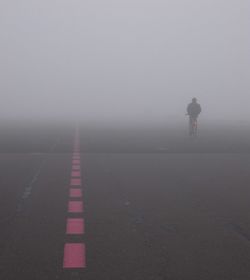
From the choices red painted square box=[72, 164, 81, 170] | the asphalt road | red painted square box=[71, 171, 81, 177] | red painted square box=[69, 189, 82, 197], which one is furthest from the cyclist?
red painted square box=[69, 189, 82, 197]

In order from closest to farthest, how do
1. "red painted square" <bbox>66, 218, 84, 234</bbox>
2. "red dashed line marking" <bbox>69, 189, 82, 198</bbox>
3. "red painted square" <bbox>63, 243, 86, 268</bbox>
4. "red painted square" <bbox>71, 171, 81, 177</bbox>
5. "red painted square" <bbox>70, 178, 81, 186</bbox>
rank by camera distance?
"red painted square" <bbox>63, 243, 86, 268</bbox>, "red painted square" <bbox>66, 218, 84, 234</bbox>, "red dashed line marking" <bbox>69, 189, 82, 198</bbox>, "red painted square" <bbox>70, 178, 81, 186</bbox>, "red painted square" <bbox>71, 171, 81, 177</bbox>

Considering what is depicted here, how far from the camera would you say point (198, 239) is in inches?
281

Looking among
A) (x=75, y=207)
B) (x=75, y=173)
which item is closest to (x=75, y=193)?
(x=75, y=207)

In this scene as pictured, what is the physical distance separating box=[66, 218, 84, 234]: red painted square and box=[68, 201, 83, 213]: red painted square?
2.49 ft

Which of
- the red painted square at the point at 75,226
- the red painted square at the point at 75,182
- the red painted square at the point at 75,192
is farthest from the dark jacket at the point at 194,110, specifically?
the red painted square at the point at 75,226

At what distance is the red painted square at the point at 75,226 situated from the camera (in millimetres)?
7570

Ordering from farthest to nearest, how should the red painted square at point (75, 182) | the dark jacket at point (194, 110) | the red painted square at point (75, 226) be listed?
the dark jacket at point (194, 110), the red painted square at point (75, 182), the red painted square at point (75, 226)

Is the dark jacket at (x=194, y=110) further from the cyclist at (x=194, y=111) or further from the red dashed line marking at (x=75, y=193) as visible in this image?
the red dashed line marking at (x=75, y=193)

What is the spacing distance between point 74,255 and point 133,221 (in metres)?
2.05

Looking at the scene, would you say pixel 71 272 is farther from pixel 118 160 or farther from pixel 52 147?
pixel 52 147

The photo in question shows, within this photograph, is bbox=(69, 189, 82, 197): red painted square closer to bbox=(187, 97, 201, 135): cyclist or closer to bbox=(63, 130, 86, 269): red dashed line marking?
bbox=(63, 130, 86, 269): red dashed line marking

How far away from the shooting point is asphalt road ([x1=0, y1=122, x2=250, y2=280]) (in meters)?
5.90

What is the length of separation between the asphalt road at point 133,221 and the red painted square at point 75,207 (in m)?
0.09

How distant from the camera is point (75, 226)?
26.0ft
